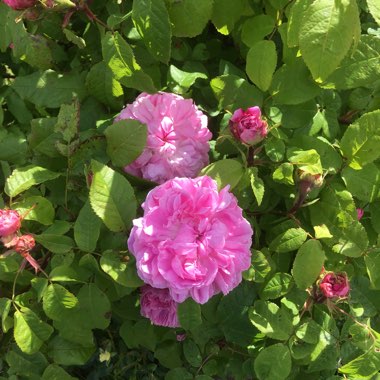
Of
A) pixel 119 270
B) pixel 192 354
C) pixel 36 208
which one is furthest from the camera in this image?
pixel 192 354

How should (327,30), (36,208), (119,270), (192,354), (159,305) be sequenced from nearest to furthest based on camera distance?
(327,30) < (119,270) < (36,208) < (159,305) < (192,354)

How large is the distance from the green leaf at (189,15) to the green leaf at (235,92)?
0.47 feet

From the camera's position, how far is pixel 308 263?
3.93 ft

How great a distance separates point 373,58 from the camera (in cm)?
116

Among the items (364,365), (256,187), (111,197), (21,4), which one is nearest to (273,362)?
(364,365)

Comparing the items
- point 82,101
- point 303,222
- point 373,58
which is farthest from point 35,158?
point 373,58

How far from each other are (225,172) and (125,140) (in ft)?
0.79

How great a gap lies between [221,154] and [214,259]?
373mm

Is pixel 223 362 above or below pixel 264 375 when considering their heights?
below

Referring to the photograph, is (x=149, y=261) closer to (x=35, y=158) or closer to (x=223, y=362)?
(x=35, y=158)

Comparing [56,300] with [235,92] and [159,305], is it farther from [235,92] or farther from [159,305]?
[235,92]

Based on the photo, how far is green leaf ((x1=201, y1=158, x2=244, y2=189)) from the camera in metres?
1.12

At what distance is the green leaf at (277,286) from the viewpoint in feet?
4.40

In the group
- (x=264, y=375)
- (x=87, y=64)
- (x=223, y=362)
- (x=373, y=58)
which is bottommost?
(x=223, y=362)
